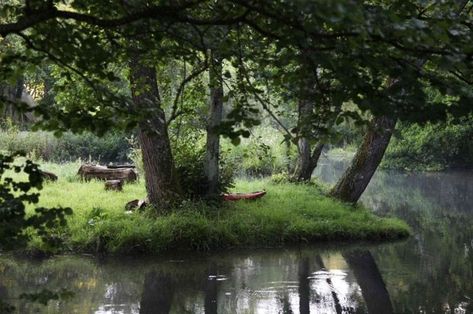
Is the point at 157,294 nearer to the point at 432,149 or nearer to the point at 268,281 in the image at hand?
the point at 268,281

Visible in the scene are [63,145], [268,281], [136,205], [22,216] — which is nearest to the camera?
[22,216]

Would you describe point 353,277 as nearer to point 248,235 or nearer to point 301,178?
point 248,235

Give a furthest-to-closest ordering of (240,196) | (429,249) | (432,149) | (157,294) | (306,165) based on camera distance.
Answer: (432,149)
(306,165)
(240,196)
(429,249)
(157,294)

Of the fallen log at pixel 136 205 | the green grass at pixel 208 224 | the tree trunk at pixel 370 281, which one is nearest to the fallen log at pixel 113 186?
the green grass at pixel 208 224

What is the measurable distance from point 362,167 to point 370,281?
3.51 meters

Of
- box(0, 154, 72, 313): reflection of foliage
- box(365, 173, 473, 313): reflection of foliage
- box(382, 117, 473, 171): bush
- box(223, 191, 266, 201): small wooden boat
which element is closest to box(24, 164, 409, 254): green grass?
box(223, 191, 266, 201): small wooden boat

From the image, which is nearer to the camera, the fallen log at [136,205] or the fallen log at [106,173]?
the fallen log at [136,205]

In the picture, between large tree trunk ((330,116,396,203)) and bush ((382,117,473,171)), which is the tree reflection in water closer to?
large tree trunk ((330,116,396,203))

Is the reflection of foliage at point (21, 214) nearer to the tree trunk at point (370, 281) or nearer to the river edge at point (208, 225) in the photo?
the tree trunk at point (370, 281)

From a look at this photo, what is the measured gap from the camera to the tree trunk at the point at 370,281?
6403 mm

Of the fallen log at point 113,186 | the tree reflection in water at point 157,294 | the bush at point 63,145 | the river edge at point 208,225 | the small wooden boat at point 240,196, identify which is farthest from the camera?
the bush at point 63,145

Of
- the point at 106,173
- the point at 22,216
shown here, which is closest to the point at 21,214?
the point at 22,216

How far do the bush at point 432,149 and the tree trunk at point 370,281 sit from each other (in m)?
14.6

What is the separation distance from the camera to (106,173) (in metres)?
13.1
